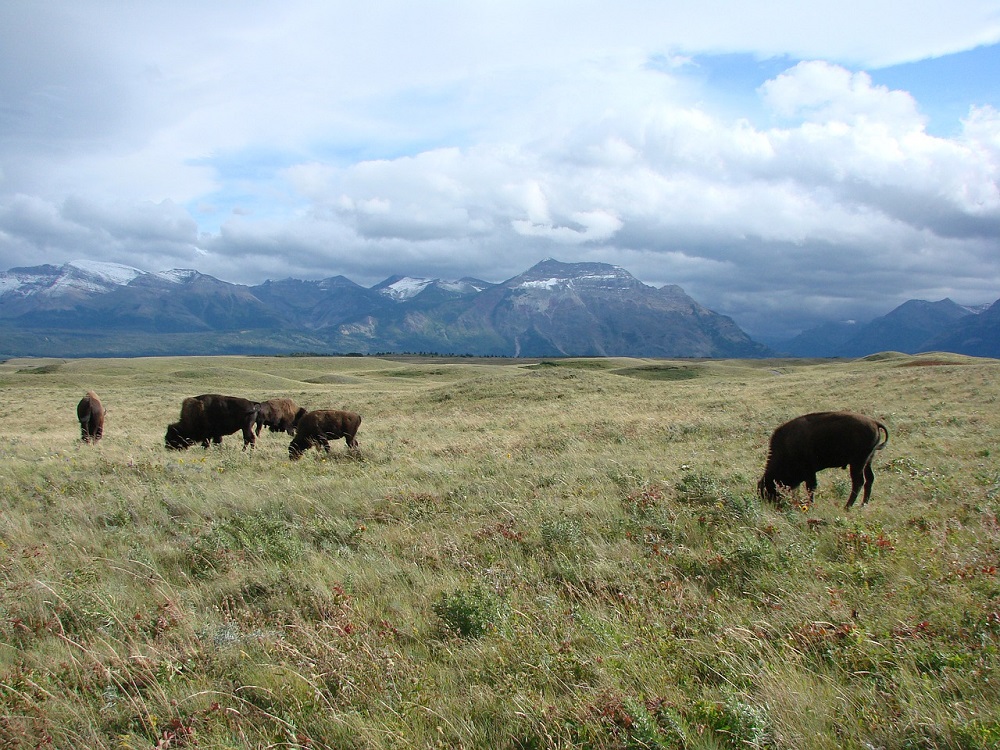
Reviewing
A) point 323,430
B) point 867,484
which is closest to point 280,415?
point 323,430

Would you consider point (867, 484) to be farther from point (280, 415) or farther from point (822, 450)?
point (280, 415)

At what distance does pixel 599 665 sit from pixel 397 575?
2.74 m

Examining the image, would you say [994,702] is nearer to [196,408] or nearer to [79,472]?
[79,472]

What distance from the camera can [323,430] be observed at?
680 inches

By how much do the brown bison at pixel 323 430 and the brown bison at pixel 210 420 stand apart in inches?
109

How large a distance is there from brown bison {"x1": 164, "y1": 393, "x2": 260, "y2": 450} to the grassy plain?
7.52 metres

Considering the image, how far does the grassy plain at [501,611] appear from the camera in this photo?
3.65m

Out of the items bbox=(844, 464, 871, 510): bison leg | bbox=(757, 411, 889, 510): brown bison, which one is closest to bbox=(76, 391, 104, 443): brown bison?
bbox=(757, 411, 889, 510): brown bison

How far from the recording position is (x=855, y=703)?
143 inches

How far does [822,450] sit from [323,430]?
13.1 meters

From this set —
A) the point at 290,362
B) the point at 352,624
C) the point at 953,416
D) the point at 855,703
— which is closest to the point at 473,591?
the point at 352,624

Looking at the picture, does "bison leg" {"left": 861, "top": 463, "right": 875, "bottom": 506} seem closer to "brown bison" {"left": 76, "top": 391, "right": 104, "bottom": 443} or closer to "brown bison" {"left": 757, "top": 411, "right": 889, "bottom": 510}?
"brown bison" {"left": 757, "top": 411, "right": 889, "bottom": 510}

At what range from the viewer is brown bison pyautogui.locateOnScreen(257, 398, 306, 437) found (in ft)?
72.4

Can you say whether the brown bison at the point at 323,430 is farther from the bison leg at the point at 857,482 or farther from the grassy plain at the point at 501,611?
the bison leg at the point at 857,482
